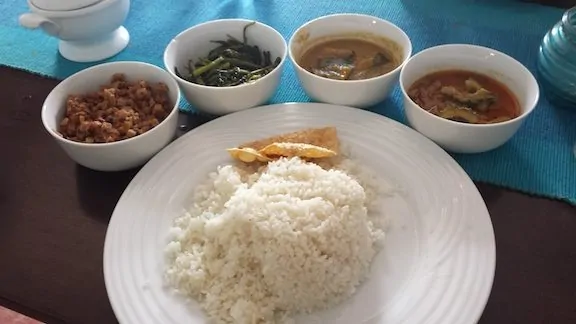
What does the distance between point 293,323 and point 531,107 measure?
25.5 inches

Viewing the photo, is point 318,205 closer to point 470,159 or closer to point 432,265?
point 432,265

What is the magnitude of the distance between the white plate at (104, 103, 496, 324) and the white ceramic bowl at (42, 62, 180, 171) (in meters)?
0.04

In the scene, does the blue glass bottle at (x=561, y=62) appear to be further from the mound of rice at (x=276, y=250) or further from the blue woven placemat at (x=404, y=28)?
the mound of rice at (x=276, y=250)

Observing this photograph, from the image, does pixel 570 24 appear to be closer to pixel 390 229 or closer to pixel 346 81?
pixel 346 81

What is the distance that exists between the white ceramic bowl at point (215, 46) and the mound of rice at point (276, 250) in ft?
0.86

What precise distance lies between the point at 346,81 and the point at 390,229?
34cm

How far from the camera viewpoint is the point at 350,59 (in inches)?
54.8

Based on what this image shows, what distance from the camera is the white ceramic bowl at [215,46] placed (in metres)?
1.26

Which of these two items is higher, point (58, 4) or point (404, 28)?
point (58, 4)

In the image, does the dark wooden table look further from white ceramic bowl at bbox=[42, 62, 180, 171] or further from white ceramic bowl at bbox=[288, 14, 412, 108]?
white ceramic bowl at bbox=[288, 14, 412, 108]

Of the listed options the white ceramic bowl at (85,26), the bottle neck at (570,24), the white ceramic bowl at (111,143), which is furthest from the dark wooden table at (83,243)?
the bottle neck at (570,24)

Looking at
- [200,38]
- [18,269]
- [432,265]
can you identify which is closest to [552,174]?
[432,265]

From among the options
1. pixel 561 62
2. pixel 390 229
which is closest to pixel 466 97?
pixel 561 62

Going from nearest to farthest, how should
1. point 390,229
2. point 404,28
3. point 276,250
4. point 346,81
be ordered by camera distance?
point 276,250, point 390,229, point 346,81, point 404,28
